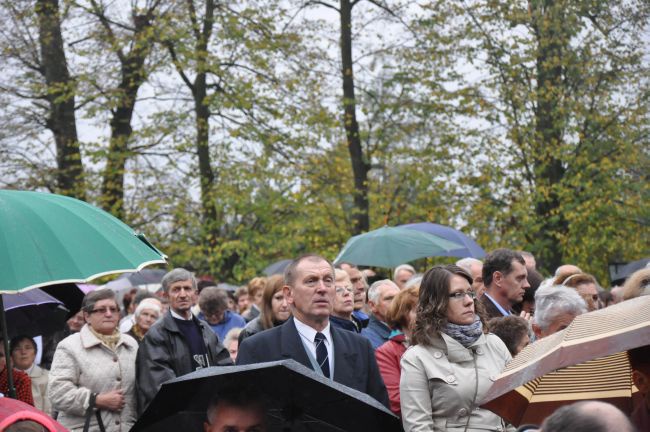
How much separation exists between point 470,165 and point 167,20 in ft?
25.2

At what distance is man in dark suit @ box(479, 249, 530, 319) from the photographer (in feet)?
28.0

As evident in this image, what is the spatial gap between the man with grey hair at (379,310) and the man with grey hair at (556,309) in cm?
196

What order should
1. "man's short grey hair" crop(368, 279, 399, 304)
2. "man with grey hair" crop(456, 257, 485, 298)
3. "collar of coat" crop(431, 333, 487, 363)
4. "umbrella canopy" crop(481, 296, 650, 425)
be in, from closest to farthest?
1. "umbrella canopy" crop(481, 296, 650, 425)
2. "collar of coat" crop(431, 333, 487, 363)
3. "man's short grey hair" crop(368, 279, 399, 304)
4. "man with grey hair" crop(456, 257, 485, 298)

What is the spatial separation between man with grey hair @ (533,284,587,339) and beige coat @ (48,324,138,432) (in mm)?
3466

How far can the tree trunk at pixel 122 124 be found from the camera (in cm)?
2455

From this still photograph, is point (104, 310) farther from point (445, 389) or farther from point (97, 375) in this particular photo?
point (445, 389)

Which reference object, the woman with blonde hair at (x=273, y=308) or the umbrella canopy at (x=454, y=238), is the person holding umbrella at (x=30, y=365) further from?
the umbrella canopy at (x=454, y=238)

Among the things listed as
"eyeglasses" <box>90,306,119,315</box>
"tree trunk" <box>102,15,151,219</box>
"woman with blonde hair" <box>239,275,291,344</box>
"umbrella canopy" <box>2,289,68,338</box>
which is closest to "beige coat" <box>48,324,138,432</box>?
"eyeglasses" <box>90,306,119,315</box>

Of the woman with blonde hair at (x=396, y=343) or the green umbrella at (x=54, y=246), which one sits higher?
the green umbrella at (x=54, y=246)

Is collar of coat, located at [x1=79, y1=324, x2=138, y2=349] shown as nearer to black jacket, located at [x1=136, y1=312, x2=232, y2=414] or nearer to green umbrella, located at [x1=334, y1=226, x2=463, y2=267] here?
black jacket, located at [x1=136, y1=312, x2=232, y2=414]

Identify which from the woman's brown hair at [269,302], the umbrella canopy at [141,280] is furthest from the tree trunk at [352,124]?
the woman's brown hair at [269,302]

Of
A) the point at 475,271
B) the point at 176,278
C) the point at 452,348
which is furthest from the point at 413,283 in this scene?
the point at 452,348

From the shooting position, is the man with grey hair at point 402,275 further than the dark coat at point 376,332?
Yes

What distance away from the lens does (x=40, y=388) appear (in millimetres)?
9500
